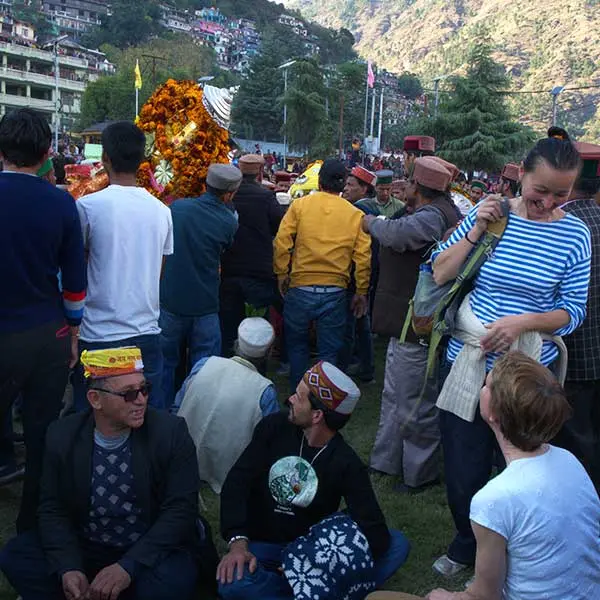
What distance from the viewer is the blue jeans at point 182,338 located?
4.91m

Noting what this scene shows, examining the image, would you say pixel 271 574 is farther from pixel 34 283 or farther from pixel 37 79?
pixel 37 79

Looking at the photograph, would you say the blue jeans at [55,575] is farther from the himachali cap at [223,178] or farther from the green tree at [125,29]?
the green tree at [125,29]

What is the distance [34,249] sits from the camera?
10.2 feet

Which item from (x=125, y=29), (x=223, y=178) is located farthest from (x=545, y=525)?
(x=125, y=29)

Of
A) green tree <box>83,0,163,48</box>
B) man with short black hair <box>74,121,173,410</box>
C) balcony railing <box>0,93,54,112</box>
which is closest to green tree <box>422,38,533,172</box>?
man with short black hair <box>74,121,173,410</box>

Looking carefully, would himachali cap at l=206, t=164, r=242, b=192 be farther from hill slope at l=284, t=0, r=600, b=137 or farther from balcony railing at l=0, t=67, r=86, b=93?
hill slope at l=284, t=0, r=600, b=137

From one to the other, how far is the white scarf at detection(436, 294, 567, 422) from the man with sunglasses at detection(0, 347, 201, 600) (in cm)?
115

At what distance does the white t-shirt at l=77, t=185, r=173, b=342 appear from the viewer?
3.51 m

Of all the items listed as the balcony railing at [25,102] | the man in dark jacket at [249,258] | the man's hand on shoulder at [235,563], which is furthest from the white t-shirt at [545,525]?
the balcony railing at [25,102]

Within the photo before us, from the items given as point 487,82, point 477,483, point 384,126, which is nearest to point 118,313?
point 477,483

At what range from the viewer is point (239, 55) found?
14238cm

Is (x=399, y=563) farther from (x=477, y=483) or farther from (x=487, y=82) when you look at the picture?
(x=487, y=82)

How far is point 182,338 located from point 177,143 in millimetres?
1743

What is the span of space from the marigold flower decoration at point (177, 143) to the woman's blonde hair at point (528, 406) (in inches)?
160
